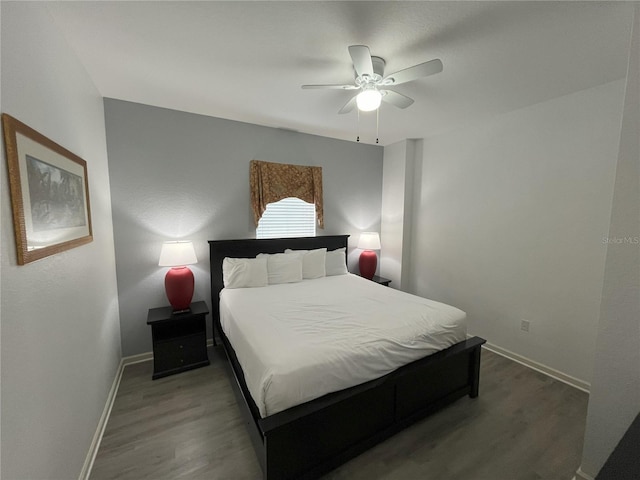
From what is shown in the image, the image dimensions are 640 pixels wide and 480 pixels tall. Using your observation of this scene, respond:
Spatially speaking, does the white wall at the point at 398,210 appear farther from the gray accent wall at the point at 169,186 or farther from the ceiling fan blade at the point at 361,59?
the ceiling fan blade at the point at 361,59

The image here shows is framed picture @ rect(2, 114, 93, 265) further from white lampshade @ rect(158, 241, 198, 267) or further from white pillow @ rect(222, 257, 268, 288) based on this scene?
white pillow @ rect(222, 257, 268, 288)

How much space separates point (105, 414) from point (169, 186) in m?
2.08

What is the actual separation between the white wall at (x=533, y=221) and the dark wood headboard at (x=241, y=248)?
1.88 m

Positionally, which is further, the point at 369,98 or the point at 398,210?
the point at 398,210

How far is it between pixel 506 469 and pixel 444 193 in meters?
2.87

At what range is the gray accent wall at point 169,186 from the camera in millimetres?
2604

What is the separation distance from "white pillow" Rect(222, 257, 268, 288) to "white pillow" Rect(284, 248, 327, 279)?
53cm

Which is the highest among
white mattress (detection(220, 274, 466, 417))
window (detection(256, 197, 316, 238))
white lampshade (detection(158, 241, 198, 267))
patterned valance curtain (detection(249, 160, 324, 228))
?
patterned valance curtain (detection(249, 160, 324, 228))

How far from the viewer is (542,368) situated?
8.49 feet

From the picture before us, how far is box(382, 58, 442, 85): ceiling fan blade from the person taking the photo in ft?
5.13

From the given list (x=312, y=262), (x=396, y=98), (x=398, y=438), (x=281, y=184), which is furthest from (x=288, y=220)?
(x=398, y=438)

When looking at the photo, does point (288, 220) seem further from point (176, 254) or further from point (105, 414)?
point (105, 414)

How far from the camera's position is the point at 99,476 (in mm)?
1523

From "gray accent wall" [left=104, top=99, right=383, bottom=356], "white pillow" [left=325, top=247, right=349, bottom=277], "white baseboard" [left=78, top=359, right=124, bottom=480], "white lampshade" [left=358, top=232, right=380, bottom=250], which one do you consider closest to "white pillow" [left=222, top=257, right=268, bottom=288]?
"gray accent wall" [left=104, top=99, right=383, bottom=356]
